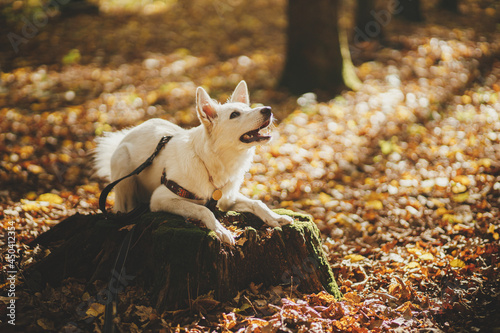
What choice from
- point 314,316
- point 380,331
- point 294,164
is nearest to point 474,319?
point 380,331

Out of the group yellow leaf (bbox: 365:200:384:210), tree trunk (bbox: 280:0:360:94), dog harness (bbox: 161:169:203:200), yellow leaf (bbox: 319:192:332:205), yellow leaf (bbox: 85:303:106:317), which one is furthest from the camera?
tree trunk (bbox: 280:0:360:94)

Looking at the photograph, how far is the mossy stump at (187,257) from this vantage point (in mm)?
3156

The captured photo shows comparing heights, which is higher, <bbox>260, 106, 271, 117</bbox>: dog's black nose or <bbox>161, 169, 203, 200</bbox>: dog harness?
<bbox>260, 106, 271, 117</bbox>: dog's black nose

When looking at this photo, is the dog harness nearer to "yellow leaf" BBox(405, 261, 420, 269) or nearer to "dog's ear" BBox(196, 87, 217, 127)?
"dog's ear" BBox(196, 87, 217, 127)

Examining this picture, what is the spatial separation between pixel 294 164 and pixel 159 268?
412 cm

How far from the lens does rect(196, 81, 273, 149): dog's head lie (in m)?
3.62

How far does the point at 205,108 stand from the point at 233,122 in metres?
0.32

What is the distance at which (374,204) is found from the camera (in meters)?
5.78

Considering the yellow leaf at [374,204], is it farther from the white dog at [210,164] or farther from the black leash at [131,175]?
the black leash at [131,175]

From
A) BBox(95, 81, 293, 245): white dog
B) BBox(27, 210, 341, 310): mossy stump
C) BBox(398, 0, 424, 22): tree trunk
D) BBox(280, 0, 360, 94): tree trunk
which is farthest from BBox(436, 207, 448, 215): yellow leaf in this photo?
BBox(398, 0, 424, 22): tree trunk

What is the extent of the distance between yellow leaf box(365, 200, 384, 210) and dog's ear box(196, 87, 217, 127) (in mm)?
3118

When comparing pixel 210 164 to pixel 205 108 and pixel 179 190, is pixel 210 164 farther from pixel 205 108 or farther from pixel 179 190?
pixel 205 108

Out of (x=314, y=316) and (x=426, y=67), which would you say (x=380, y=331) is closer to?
(x=314, y=316)

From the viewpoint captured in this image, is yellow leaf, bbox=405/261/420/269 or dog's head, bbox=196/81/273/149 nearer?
dog's head, bbox=196/81/273/149
